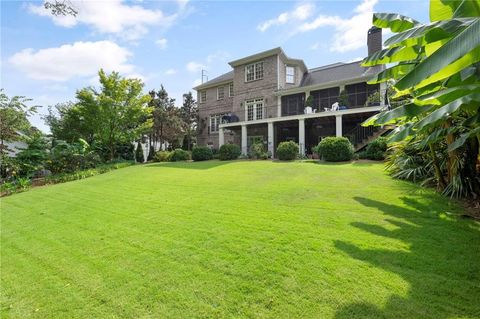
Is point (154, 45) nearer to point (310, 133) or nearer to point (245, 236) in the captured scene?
point (245, 236)

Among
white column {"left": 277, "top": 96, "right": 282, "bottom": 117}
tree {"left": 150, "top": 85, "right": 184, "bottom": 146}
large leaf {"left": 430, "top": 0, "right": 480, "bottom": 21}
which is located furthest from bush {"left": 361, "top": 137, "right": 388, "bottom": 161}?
tree {"left": 150, "top": 85, "right": 184, "bottom": 146}

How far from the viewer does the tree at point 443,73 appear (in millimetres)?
2117

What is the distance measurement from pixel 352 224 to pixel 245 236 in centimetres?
199

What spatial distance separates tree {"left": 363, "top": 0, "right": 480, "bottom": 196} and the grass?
1.23 meters

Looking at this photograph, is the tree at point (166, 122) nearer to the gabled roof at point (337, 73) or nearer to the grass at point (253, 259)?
the gabled roof at point (337, 73)

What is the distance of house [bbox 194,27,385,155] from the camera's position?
1839 centimetres

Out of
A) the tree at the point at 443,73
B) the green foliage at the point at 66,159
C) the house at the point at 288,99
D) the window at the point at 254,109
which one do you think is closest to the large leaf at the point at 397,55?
the tree at the point at 443,73

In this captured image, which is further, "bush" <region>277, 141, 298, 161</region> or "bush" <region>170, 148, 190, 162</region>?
"bush" <region>170, 148, 190, 162</region>

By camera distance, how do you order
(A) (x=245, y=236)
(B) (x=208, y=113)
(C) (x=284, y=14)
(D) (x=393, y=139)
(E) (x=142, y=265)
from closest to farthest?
1. (E) (x=142, y=265)
2. (A) (x=245, y=236)
3. (D) (x=393, y=139)
4. (C) (x=284, y=14)
5. (B) (x=208, y=113)

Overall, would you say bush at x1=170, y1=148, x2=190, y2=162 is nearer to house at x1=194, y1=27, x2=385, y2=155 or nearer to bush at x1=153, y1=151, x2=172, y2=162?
bush at x1=153, y1=151, x2=172, y2=162

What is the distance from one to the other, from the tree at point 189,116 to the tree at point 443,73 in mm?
23549

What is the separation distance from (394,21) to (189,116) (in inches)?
1020

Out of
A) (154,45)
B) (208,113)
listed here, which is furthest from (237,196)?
(208,113)

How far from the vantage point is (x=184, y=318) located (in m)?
2.54
